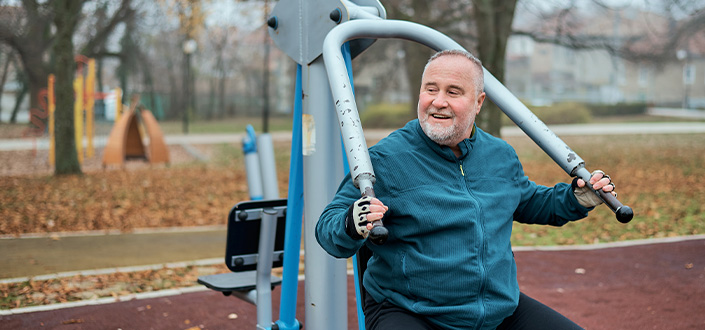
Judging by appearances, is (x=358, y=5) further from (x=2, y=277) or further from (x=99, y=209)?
(x=99, y=209)

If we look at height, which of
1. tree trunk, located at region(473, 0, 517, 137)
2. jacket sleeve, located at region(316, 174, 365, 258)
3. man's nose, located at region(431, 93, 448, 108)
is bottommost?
jacket sleeve, located at region(316, 174, 365, 258)

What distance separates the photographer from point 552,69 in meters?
46.7

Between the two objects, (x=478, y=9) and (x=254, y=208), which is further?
(x=478, y=9)

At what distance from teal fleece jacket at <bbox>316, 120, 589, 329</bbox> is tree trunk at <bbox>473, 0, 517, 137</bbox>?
359 inches

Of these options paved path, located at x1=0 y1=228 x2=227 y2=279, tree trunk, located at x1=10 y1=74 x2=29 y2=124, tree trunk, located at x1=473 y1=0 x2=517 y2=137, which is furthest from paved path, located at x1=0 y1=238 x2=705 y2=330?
tree trunk, located at x1=10 y1=74 x2=29 y2=124

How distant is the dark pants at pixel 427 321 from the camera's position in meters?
2.08

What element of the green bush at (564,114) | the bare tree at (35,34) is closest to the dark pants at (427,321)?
the bare tree at (35,34)

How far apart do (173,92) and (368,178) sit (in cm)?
3789

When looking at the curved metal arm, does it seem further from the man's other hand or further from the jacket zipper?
the jacket zipper

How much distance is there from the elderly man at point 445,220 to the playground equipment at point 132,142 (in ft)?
40.7

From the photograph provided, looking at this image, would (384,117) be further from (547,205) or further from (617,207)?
(617,207)

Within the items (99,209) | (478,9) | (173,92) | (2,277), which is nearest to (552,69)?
(173,92)

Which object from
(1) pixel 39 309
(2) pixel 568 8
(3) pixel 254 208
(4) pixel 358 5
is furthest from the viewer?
(2) pixel 568 8

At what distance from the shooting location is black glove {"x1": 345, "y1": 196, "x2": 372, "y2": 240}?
1826mm
